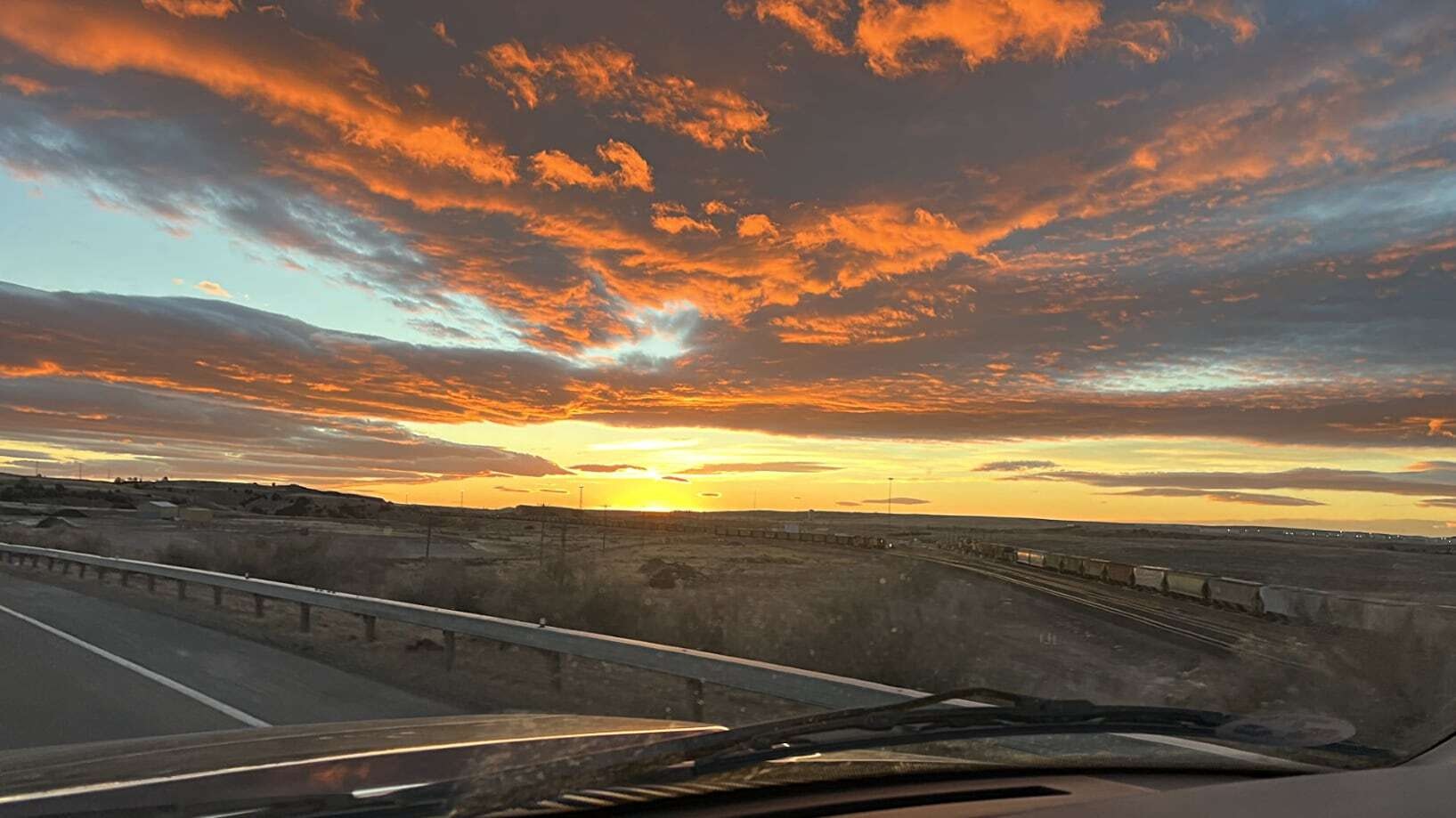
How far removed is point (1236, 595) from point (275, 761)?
2852cm

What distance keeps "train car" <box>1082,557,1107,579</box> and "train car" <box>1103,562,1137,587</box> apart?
22 centimetres

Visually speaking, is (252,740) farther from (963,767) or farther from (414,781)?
(963,767)

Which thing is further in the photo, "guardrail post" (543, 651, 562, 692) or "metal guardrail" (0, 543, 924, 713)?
"guardrail post" (543, 651, 562, 692)

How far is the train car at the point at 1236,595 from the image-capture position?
24406mm

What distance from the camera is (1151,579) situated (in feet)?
116

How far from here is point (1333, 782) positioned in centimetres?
315

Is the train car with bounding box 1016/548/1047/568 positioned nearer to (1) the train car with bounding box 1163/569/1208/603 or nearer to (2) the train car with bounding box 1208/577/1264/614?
(1) the train car with bounding box 1163/569/1208/603

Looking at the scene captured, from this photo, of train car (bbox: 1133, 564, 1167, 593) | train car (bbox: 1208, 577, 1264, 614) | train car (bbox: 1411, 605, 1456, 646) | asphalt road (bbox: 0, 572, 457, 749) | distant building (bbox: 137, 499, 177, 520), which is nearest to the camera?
asphalt road (bbox: 0, 572, 457, 749)

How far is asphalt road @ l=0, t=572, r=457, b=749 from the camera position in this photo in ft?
28.2

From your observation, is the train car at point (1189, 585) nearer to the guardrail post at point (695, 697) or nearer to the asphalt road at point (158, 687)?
the guardrail post at point (695, 697)

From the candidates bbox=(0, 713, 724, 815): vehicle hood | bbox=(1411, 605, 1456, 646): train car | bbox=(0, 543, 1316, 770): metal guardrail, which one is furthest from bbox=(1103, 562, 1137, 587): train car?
bbox=(0, 713, 724, 815): vehicle hood

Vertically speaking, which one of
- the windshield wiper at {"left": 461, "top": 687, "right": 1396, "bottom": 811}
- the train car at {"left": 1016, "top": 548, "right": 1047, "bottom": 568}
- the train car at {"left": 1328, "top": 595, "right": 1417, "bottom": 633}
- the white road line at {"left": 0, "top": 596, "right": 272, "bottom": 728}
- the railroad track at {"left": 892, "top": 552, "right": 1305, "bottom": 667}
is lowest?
the white road line at {"left": 0, "top": 596, "right": 272, "bottom": 728}

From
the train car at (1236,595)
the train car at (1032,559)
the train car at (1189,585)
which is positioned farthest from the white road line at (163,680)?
the train car at (1032,559)

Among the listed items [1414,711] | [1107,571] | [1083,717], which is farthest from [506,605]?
[1107,571]
